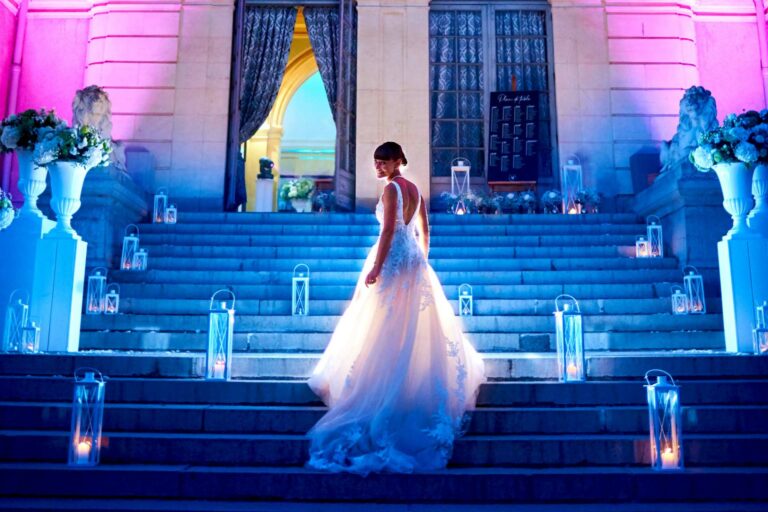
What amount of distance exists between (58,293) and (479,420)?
4.03 m

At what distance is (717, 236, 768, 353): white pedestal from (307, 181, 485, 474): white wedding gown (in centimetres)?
289

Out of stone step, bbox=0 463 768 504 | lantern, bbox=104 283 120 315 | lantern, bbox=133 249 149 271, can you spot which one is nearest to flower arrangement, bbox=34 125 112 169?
lantern, bbox=104 283 120 315

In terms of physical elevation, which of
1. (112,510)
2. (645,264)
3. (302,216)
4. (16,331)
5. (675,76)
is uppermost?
(675,76)

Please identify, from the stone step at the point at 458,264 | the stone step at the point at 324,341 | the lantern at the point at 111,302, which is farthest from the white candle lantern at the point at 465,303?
the lantern at the point at 111,302

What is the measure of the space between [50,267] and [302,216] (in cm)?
444

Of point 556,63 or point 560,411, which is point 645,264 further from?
point 556,63

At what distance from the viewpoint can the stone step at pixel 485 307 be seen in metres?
7.45

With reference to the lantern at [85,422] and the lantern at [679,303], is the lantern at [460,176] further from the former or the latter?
the lantern at [85,422]

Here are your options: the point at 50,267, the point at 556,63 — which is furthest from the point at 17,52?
the point at 556,63

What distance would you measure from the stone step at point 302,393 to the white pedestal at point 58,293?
3.79 feet

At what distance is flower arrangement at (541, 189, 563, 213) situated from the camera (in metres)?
11.8

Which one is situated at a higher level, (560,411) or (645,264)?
(645,264)

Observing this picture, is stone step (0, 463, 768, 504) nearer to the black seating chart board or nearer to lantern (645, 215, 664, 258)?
lantern (645, 215, 664, 258)

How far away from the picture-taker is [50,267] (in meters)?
6.35
